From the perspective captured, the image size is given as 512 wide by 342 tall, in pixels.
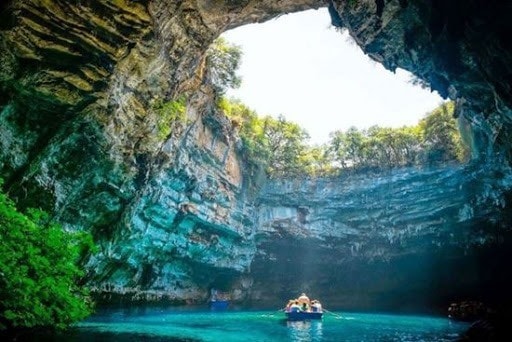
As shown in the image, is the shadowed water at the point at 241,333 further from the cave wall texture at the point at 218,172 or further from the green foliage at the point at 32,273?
the cave wall texture at the point at 218,172

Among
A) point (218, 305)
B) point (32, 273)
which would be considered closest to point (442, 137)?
point (218, 305)

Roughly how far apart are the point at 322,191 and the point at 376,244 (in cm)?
663

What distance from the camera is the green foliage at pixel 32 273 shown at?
853 centimetres

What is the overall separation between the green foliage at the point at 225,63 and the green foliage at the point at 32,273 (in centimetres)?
1693

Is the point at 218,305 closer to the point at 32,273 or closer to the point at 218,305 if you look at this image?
the point at 218,305

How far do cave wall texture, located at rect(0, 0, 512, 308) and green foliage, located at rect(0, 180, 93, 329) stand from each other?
390cm

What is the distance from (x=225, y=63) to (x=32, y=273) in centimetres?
1932

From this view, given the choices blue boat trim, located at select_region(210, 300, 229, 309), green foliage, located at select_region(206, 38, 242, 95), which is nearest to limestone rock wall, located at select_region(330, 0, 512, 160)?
green foliage, located at select_region(206, 38, 242, 95)

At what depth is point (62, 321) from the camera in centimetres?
1060

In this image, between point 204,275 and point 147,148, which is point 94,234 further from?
point 204,275

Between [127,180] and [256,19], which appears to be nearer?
[127,180]

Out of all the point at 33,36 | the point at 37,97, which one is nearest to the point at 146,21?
the point at 33,36

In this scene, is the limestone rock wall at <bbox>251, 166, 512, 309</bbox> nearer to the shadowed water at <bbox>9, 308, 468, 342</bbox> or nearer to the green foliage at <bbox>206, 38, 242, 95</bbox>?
the green foliage at <bbox>206, 38, 242, 95</bbox>

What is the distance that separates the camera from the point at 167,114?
58.9 feet
